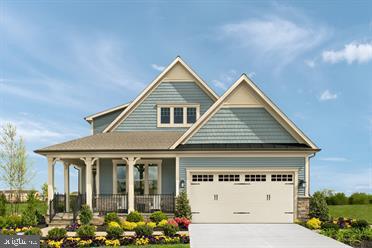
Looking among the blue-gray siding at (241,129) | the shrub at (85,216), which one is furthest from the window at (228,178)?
the shrub at (85,216)

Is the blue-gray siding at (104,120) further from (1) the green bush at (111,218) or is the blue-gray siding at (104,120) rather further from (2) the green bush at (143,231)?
(2) the green bush at (143,231)

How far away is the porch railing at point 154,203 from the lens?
20216 mm

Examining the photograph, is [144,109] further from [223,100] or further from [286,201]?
[286,201]

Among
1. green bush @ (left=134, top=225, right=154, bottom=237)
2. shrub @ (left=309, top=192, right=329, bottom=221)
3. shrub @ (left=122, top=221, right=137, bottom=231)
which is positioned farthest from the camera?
shrub @ (left=309, top=192, right=329, bottom=221)

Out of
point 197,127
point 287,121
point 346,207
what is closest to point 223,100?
point 197,127

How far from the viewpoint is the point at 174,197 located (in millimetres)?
19672

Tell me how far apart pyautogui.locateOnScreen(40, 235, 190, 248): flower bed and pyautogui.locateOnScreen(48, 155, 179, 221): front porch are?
5000 millimetres

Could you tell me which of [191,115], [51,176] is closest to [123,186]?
[51,176]

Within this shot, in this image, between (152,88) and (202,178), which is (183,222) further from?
(152,88)

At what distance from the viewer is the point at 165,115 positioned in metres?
23.7

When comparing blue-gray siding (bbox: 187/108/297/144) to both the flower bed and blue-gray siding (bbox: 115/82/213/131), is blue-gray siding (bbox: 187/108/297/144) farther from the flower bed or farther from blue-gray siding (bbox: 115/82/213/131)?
the flower bed

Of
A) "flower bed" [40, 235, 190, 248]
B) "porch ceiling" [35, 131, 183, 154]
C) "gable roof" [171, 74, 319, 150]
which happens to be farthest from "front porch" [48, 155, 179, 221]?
"flower bed" [40, 235, 190, 248]

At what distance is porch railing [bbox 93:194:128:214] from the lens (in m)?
20.5

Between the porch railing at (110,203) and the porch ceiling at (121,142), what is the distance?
2.69 m
